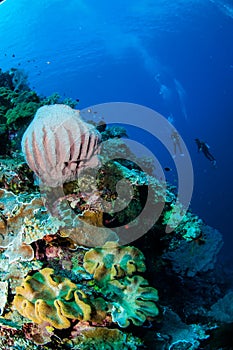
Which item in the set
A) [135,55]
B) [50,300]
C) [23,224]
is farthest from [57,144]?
[135,55]

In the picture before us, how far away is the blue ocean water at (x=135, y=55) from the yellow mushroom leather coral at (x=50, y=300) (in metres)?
44.2

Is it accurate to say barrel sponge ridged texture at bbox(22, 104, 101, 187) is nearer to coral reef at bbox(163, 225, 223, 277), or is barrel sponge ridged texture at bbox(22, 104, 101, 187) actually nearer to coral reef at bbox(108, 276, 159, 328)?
coral reef at bbox(108, 276, 159, 328)

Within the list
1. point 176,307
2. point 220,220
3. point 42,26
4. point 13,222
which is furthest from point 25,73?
point 42,26

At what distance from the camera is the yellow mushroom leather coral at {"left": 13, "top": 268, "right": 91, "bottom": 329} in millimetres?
2088

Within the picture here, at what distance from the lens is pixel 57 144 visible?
3.34 m

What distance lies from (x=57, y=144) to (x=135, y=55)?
2406 inches

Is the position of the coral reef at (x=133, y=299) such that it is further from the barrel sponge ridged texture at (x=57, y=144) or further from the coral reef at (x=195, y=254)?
the barrel sponge ridged texture at (x=57, y=144)

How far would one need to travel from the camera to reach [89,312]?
2.10 metres

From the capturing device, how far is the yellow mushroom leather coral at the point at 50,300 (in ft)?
6.85

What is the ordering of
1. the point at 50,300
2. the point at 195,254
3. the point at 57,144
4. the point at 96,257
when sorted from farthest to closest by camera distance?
the point at 195,254 → the point at 57,144 → the point at 96,257 → the point at 50,300

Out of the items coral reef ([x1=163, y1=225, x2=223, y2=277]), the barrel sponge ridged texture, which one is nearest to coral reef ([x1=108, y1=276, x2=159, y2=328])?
coral reef ([x1=163, y1=225, x2=223, y2=277])

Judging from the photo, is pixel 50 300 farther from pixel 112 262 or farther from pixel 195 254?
pixel 195 254

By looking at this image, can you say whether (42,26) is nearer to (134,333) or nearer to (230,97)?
(230,97)

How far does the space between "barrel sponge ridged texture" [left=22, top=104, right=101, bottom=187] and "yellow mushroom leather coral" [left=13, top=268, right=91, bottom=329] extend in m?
1.27
